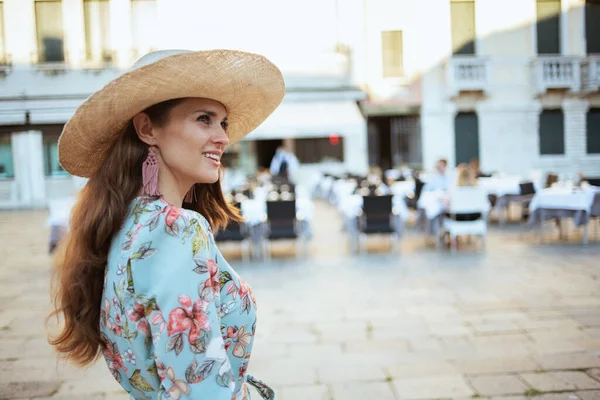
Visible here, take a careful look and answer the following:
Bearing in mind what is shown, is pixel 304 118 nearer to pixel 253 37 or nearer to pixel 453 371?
pixel 253 37

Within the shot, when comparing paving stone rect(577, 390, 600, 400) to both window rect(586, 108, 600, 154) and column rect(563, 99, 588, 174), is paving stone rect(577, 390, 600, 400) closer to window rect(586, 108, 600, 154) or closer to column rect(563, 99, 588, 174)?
column rect(563, 99, 588, 174)

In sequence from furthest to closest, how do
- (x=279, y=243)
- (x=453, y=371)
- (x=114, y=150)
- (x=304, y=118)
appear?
(x=304, y=118), (x=279, y=243), (x=453, y=371), (x=114, y=150)

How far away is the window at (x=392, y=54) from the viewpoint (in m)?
19.5

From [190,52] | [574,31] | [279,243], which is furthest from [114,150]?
[574,31]

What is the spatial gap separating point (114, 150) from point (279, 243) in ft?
29.1

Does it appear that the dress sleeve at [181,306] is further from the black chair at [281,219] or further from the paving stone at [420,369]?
the black chair at [281,219]

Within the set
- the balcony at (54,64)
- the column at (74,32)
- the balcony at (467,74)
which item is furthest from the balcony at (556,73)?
the balcony at (54,64)

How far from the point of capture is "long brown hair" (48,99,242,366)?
128cm

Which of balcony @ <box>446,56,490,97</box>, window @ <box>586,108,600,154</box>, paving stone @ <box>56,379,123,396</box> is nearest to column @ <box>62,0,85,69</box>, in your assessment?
balcony @ <box>446,56,490,97</box>

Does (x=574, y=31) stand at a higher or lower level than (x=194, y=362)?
higher

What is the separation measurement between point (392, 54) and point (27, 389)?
17726 mm

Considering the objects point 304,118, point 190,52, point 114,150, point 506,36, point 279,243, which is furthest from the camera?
point 506,36

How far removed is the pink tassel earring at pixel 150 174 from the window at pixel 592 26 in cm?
2080

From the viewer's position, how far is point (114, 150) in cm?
135
